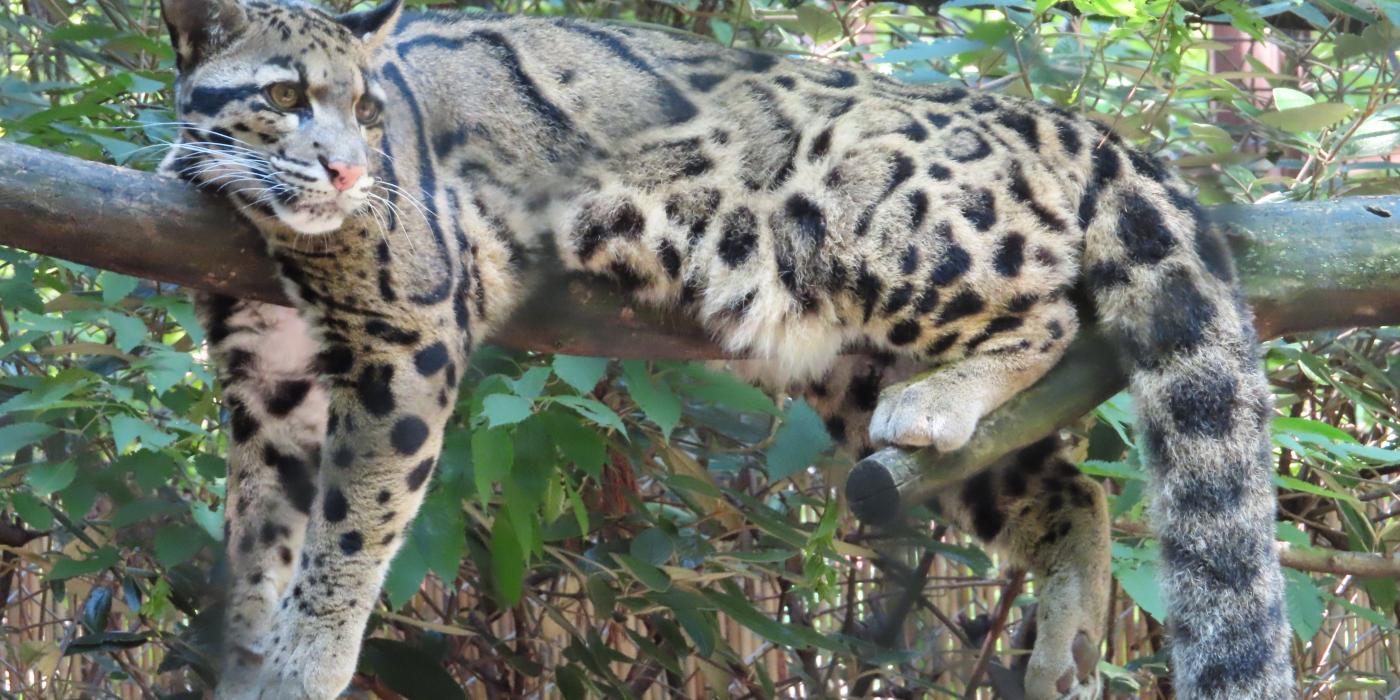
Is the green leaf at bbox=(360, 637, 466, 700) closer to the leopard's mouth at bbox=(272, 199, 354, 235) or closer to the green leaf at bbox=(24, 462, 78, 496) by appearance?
the green leaf at bbox=(24, 462, 78, 496)

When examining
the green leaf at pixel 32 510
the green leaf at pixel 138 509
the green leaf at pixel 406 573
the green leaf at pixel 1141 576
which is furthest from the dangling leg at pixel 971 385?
the green leaf at pixel 32 510

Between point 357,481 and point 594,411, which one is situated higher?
point 594,411

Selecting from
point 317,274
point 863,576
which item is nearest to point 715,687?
point 863,576

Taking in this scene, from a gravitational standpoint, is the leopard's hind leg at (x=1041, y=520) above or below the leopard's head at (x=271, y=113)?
below

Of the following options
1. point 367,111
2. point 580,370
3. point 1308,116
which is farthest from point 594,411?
point 1308,116

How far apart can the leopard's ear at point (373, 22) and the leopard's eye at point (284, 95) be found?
26 centimetres

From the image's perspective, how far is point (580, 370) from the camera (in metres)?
3.09

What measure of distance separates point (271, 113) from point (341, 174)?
213mm

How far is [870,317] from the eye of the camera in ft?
10.8

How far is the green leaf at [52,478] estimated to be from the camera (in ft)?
10.4

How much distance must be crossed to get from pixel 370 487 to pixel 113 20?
242 centimetres

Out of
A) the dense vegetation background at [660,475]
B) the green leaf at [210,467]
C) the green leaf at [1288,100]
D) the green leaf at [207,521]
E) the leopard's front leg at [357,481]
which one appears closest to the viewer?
the leopard's front leg at [357,481]

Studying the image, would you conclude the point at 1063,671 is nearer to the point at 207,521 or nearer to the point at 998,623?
the point at 998,623

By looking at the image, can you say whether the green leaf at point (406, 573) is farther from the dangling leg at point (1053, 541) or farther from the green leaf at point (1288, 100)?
the green leaf at point (1288, 100)
